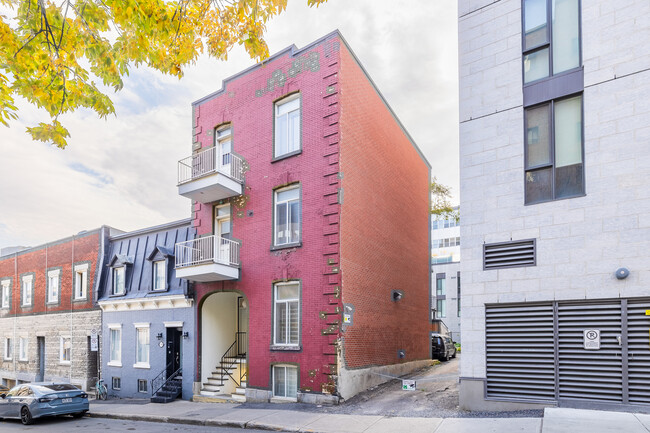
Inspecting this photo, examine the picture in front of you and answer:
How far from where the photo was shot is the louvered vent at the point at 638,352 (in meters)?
9.56

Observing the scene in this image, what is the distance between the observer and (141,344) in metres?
20.5

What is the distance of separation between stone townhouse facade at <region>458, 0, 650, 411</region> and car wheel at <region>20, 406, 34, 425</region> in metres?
13.3

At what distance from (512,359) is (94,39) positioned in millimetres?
10291

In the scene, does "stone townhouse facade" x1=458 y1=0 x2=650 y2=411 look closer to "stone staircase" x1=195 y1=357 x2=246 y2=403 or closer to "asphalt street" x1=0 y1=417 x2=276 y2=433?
"asphalt street" x1=0 y1=417 x2=276 y2=433

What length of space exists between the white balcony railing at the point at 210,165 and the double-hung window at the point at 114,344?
825 cm

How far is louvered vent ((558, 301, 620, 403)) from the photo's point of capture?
9.88 metres

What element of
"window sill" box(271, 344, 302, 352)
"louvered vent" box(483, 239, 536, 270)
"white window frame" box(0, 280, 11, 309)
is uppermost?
"louvered vent" box(483, 239, 536, 270)

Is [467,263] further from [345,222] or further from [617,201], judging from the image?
[345,222]

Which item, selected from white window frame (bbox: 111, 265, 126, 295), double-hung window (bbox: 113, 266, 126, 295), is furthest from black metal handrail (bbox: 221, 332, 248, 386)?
double-hung window (bbox: 113, 266, 126, 295)

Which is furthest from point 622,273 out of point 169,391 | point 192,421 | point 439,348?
point 169,391

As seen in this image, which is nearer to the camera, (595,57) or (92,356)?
(595,57)

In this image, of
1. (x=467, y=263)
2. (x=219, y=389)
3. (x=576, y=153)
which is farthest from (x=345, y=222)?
(x=219, y=389)

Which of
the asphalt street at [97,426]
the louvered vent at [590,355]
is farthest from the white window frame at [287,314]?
the louvered vent at [590,355]

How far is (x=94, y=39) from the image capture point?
22.3ft
